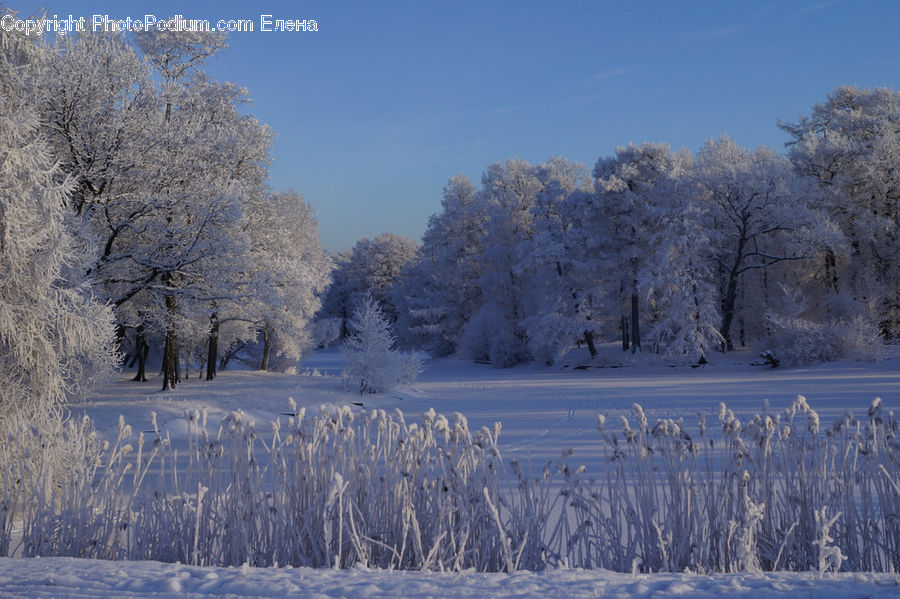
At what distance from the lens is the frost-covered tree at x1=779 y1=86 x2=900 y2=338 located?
26.7m

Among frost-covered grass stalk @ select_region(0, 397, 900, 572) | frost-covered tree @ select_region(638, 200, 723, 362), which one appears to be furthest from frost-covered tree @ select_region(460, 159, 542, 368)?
frost-covered grass stalk @ select_region(0, 397, 900, 572)

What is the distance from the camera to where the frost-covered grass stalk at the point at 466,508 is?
3740 millimetres

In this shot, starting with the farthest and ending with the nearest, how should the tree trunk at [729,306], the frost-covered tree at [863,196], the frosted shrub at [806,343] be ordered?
the tree trunk at [729,306]
the frost-covered tree at [863,196]
the frosted shrub at [806,343]

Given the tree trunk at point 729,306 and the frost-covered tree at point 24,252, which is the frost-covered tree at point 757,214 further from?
the frost-covered tree at point 24,252

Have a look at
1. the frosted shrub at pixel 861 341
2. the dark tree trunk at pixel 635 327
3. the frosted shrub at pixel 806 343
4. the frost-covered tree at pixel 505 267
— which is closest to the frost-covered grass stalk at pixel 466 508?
the frosted shrub at pixel 861 341

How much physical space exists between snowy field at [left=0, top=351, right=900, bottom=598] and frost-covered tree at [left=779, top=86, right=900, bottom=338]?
546cm

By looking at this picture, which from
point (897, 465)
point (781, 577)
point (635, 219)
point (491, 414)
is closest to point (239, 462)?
point (781, 577)

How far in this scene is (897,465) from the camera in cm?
382

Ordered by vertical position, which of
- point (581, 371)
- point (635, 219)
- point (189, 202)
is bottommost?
point (581, 371)

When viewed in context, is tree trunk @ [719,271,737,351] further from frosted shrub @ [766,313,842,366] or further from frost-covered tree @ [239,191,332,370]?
frost-covered tree @ [239,191,332,370]

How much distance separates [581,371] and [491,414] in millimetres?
15460

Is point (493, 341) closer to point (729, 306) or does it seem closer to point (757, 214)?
point (729, 306)

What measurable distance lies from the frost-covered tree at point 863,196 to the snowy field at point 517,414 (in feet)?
17.9

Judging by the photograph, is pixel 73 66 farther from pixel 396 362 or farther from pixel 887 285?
pixel 887 285
